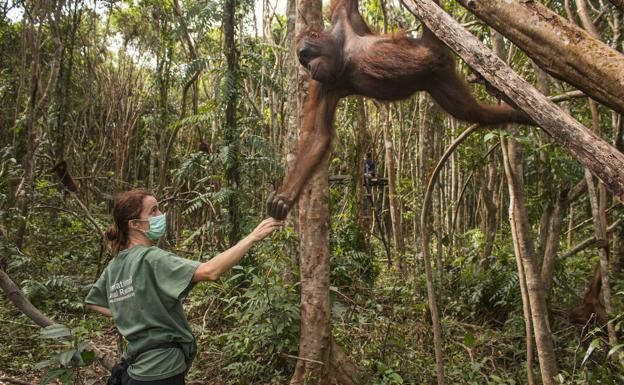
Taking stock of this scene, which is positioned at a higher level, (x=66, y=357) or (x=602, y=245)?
(x=602, y=245)

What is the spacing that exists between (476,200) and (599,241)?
564cm

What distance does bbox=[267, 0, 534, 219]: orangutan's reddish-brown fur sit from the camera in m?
2.93

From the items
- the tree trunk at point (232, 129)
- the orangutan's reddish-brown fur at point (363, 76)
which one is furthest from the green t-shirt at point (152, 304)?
the tree trunk at point (232, 129)

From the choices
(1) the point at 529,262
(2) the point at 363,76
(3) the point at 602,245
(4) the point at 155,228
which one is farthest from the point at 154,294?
(3) the point at 602,245

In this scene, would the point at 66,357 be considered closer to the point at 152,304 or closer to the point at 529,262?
the point at 152,304

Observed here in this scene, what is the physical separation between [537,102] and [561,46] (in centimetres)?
22

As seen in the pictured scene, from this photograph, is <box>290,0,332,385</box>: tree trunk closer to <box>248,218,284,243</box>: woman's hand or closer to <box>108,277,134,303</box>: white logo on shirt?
<box>248,218,284,243</box>: woman's hand

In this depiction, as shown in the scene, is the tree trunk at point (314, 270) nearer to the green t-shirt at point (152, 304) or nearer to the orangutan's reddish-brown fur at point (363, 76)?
the orangutan's reddish-brown fur at point (363, 76)

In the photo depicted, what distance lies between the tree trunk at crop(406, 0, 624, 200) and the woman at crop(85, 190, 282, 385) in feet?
3.46

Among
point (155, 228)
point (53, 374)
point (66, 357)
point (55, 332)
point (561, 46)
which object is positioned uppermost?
point (561, 46)

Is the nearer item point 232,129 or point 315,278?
point 315,278

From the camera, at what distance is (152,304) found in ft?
7.27

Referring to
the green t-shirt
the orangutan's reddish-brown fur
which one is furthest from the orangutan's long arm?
the green t-shirt

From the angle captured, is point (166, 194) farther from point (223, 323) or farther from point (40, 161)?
point (223, 323)
